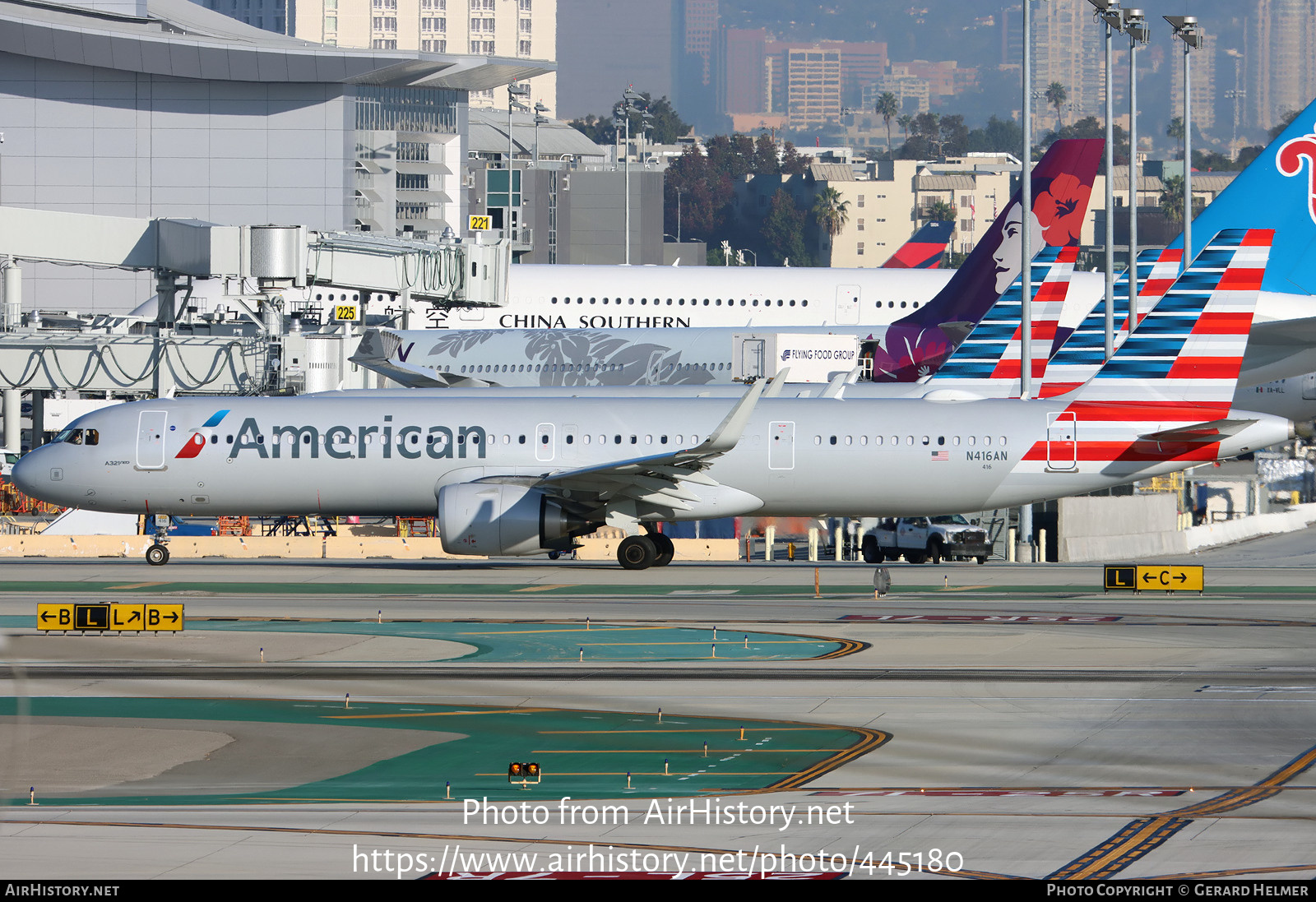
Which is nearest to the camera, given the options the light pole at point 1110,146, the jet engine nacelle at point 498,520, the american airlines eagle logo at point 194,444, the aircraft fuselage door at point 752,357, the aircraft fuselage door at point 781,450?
the jet engine nacelle at point 498,520

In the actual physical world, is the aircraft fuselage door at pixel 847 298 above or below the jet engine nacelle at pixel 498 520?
above

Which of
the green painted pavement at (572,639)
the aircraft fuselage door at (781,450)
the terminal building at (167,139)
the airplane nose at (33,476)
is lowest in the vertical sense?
the green painted pavement at (572,639)

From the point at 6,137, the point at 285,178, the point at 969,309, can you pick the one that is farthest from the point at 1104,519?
the point at 6,137

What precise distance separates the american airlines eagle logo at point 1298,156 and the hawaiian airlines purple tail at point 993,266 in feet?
26.3

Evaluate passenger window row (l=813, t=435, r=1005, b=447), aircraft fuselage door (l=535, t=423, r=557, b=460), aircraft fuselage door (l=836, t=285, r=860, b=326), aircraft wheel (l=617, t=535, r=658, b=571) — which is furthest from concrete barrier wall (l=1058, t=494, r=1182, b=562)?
aircraft fuselage door (l=535, t=423, r=557, b=460)

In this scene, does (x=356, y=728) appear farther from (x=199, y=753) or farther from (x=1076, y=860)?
(x=1076, y=860)

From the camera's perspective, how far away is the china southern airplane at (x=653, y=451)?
122ft

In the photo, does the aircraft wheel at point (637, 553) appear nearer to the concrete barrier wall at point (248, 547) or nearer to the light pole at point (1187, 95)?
the concrete barrier wall at point (248, 547)

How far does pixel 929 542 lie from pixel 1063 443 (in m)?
14.4

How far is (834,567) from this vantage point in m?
41.8

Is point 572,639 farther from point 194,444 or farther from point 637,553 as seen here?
point 194,444

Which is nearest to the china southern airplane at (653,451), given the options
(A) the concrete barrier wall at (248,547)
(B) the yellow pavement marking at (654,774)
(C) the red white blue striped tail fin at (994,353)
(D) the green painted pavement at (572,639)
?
(D) the green painted pavement at (572,639)

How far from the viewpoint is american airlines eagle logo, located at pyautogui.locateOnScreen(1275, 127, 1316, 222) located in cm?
5078

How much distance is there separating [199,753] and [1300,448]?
8686 cm
